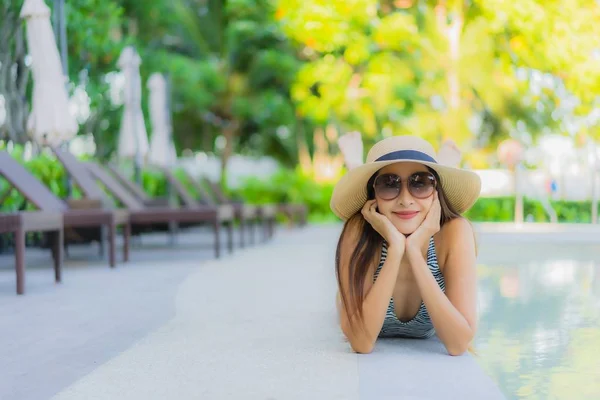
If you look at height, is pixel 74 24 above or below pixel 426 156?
above

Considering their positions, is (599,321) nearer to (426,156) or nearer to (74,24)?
(426,156)

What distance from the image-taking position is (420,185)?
327cm

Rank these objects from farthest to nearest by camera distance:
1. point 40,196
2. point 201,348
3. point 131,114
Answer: point 131,114 < point 40,196 < point 201,348

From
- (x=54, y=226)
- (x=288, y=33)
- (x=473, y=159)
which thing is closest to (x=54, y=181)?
(x=54, y=226)

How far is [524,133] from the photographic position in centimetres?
3116

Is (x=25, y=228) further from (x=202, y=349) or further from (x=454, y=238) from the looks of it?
(x=454, y=238)

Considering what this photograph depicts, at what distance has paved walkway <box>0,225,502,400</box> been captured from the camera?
2906 mm

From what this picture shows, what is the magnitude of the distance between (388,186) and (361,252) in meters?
0.32

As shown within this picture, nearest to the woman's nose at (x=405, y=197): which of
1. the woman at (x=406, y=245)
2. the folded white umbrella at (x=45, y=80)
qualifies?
the woman at (x=406, y=245)

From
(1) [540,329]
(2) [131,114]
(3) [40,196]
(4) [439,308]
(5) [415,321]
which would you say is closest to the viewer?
(4) [439,308]

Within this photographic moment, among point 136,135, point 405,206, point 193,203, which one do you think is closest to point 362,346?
point 405,206

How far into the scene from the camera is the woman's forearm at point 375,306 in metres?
3.21

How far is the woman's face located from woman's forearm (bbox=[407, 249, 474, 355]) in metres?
0.12

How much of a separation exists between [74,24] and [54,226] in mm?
9694
